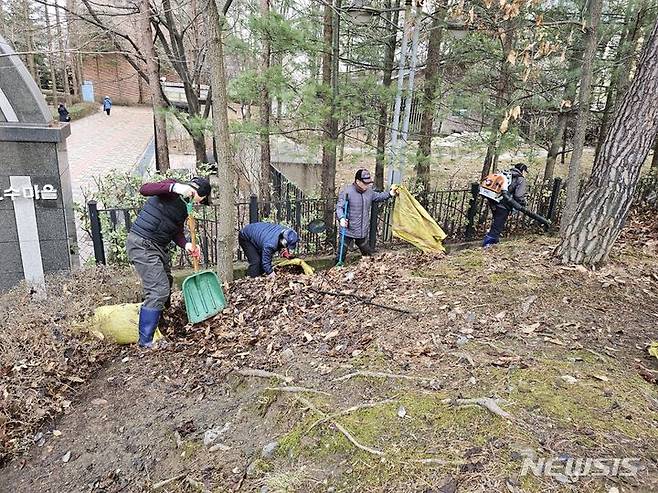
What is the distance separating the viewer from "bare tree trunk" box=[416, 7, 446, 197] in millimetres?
7636

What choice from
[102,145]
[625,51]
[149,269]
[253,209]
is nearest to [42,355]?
[149,269]

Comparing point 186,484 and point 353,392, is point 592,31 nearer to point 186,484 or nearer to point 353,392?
point 353,392

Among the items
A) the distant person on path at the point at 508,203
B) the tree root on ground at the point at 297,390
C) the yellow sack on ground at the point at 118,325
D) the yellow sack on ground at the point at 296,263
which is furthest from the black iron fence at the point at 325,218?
the tree root on ground at the point at 297,390

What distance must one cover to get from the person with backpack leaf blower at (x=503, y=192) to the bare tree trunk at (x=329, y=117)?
7.98 ft

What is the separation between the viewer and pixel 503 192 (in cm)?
670

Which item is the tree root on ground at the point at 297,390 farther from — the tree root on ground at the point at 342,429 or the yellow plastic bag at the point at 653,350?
the yellow plastic bag at the point at 653,350

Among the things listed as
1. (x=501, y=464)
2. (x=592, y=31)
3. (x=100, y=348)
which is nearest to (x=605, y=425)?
(x=501, y=464)

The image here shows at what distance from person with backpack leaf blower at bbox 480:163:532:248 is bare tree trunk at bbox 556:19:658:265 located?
Answer: 192cm

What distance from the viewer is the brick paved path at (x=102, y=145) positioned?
13.8 meters

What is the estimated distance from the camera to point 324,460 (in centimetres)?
245

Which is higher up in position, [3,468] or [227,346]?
[227,346]

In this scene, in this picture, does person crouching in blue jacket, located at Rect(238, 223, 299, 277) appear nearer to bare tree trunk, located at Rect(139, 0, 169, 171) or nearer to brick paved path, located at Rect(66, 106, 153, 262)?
brick paved path, located at Rect(66, 106, 153, 262)

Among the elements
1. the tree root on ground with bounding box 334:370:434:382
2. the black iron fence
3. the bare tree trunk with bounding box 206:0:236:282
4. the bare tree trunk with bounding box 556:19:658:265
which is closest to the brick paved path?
the black iron fence

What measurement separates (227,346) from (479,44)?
7.80 m
